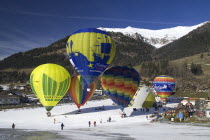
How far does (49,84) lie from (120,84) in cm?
1169

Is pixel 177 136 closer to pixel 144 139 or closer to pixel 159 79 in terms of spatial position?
pixel 144 139

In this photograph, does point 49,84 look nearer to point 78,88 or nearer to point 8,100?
point 78,88

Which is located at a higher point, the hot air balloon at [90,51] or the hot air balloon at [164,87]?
the hot air balloon at [90,51]

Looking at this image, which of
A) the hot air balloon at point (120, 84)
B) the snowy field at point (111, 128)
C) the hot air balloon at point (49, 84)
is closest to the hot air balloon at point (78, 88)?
the hot air balloon at point (49, 84)

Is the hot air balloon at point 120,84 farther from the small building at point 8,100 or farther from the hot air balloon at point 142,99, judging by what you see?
the small building at point 8,100

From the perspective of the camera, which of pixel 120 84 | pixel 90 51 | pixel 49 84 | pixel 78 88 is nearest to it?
pixel 90 51

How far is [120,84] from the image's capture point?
41.6m

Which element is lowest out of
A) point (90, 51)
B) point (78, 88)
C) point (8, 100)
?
point (8, 100)

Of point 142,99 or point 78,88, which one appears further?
point 142,99

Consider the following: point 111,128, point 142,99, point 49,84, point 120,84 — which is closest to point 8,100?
point 49,84

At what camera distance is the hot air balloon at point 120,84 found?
4166 centimetres

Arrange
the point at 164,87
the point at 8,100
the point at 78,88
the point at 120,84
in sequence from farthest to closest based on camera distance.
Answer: the point at 8,100 → the point at 164,87 → the point at 78,88 → the point at 120,84

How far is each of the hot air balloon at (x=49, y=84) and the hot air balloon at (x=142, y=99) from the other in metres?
17.3

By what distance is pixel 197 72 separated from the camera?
563ft
